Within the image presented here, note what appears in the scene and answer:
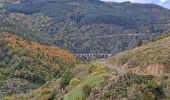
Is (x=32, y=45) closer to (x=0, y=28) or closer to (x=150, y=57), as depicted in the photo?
(x=0, y=28)

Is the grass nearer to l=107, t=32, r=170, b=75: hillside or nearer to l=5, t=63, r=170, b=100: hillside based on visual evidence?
l=5, t=63, r=170, b=100: hillside

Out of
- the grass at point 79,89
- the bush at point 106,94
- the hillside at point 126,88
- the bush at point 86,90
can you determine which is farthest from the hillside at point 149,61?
the bush at point 106,94

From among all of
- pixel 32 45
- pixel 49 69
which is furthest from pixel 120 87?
pixel 32 45

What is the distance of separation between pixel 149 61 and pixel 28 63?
77.3 metres

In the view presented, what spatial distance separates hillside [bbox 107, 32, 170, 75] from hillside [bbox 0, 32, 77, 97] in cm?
5511

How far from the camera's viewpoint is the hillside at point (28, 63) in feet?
368

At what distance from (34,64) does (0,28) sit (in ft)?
68.8

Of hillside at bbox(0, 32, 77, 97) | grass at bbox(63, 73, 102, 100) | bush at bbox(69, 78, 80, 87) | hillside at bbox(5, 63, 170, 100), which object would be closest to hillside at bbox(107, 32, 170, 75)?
bush at bbox(69, 78, 80, 87)

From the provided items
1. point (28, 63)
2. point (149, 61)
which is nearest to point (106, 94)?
point (149, 61)

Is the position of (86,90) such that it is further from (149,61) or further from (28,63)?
(28,63)

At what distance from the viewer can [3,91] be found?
9812cm

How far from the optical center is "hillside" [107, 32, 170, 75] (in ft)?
142

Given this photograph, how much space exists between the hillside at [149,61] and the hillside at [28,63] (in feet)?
181

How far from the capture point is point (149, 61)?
45312 millimetres
